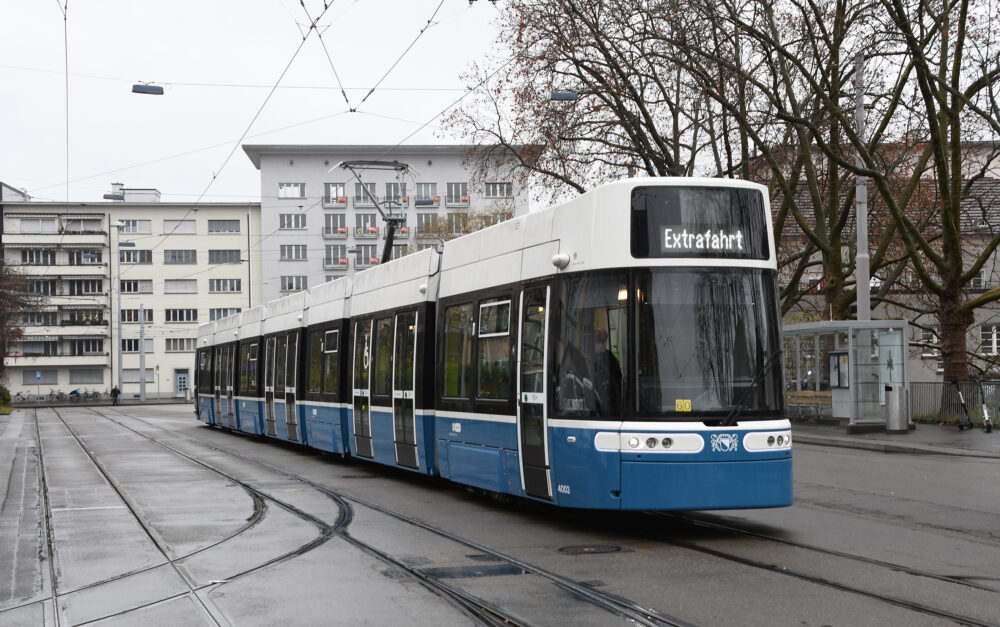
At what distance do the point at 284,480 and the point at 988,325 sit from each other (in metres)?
49.9

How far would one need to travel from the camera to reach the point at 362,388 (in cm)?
1752

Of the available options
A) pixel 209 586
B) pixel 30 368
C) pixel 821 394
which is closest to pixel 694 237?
pixel 209 586

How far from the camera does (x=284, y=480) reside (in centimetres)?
1700

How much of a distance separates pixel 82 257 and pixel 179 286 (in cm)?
861

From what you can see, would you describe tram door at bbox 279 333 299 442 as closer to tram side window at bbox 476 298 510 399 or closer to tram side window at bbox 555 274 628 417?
tram side window at bbox 476 298 510 399

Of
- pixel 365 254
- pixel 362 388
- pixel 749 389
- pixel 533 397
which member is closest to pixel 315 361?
pixel 362 388

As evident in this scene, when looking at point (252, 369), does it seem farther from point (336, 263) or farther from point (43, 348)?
point (43, 348)

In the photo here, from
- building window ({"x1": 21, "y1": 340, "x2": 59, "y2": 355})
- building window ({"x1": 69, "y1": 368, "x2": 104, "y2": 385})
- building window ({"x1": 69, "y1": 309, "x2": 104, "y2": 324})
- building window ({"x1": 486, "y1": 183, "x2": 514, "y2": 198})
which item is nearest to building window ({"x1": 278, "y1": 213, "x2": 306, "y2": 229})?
building window ({"x1": 486, "y1": 183, "x2": 514, "y2": 198})

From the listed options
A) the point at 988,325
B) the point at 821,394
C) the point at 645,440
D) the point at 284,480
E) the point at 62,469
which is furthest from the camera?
the point at 988,325

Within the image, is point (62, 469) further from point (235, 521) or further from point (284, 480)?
point (235, 521)

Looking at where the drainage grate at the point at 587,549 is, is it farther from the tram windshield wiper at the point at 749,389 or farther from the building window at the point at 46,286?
the building window at the point at 46,286

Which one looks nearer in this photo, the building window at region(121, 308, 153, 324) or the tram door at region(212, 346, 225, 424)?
the tram door at region(212, 346, 225, 424)

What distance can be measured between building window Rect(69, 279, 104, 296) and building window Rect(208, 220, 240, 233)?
34.9 feet

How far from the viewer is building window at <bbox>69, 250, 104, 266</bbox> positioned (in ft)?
325
